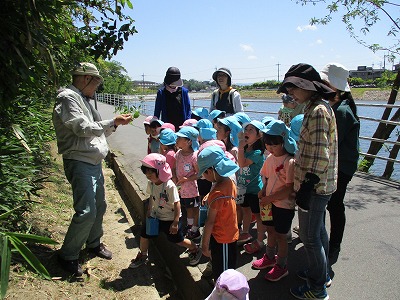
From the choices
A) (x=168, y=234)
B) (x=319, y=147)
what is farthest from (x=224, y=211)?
(x=168, y=234)

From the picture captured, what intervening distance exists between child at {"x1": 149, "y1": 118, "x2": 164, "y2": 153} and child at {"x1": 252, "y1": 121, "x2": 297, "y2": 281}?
2012 mm

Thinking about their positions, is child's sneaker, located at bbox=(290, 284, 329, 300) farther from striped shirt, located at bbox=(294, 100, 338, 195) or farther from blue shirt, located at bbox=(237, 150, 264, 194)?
blue shirt, located at bbox=(237, 150, 264, 194)

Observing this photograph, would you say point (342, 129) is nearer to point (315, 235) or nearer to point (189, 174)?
point (315, 235)

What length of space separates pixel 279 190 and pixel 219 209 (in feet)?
1.96

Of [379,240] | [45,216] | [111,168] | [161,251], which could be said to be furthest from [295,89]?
[111,168]

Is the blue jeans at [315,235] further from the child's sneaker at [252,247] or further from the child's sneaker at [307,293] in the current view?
the child's sneaker at [252,247]

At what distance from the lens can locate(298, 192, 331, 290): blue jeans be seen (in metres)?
2.57

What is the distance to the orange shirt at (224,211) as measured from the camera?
2.69m

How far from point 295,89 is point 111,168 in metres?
6.59

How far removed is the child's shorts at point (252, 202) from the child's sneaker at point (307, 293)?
0.93 meters

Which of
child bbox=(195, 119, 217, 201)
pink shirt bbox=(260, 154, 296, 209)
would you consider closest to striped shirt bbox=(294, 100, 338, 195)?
pink shirt bbox=(260, 154, 296, 209)

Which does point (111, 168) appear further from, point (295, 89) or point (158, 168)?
point (295, 89)

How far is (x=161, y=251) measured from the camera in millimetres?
4312

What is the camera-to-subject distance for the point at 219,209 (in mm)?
2697
